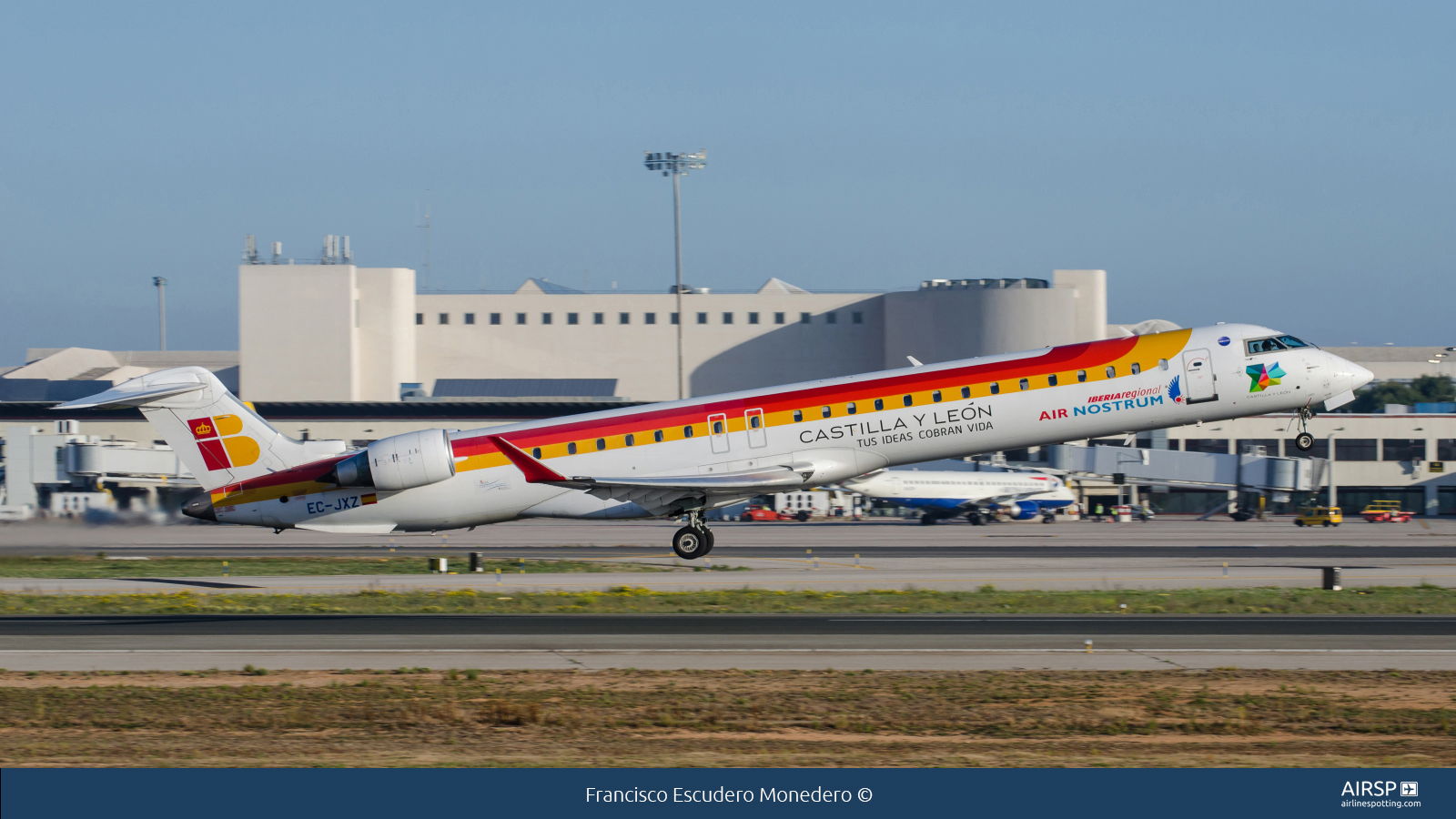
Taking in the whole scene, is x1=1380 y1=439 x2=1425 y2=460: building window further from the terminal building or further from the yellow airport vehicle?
the yellow airport vehicle

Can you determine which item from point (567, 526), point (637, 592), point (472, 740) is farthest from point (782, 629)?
point (567, 526)

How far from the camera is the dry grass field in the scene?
13125mm

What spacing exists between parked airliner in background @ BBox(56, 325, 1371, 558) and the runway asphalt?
595 centimetres

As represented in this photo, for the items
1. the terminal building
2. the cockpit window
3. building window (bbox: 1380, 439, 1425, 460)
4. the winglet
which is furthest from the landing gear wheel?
building window (bbox: 1380, 439, 1425, 460)

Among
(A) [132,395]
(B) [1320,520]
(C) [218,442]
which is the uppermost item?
(A) [132,395]

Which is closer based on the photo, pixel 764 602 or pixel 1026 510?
pixel 764 602

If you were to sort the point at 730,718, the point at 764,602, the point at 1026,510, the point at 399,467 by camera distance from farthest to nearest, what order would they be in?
the point at 1026,510, the point at 399,467, the point at 764,602, the point at 730,718

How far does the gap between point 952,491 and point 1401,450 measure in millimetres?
43486

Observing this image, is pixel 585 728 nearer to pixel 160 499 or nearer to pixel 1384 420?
pixel 160 499

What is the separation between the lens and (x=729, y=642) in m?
21.3

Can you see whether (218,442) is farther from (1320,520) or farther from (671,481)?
(1320,520)

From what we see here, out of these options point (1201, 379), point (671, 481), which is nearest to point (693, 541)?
point (671, 481)

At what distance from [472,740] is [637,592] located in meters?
15.6

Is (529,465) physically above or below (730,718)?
above
